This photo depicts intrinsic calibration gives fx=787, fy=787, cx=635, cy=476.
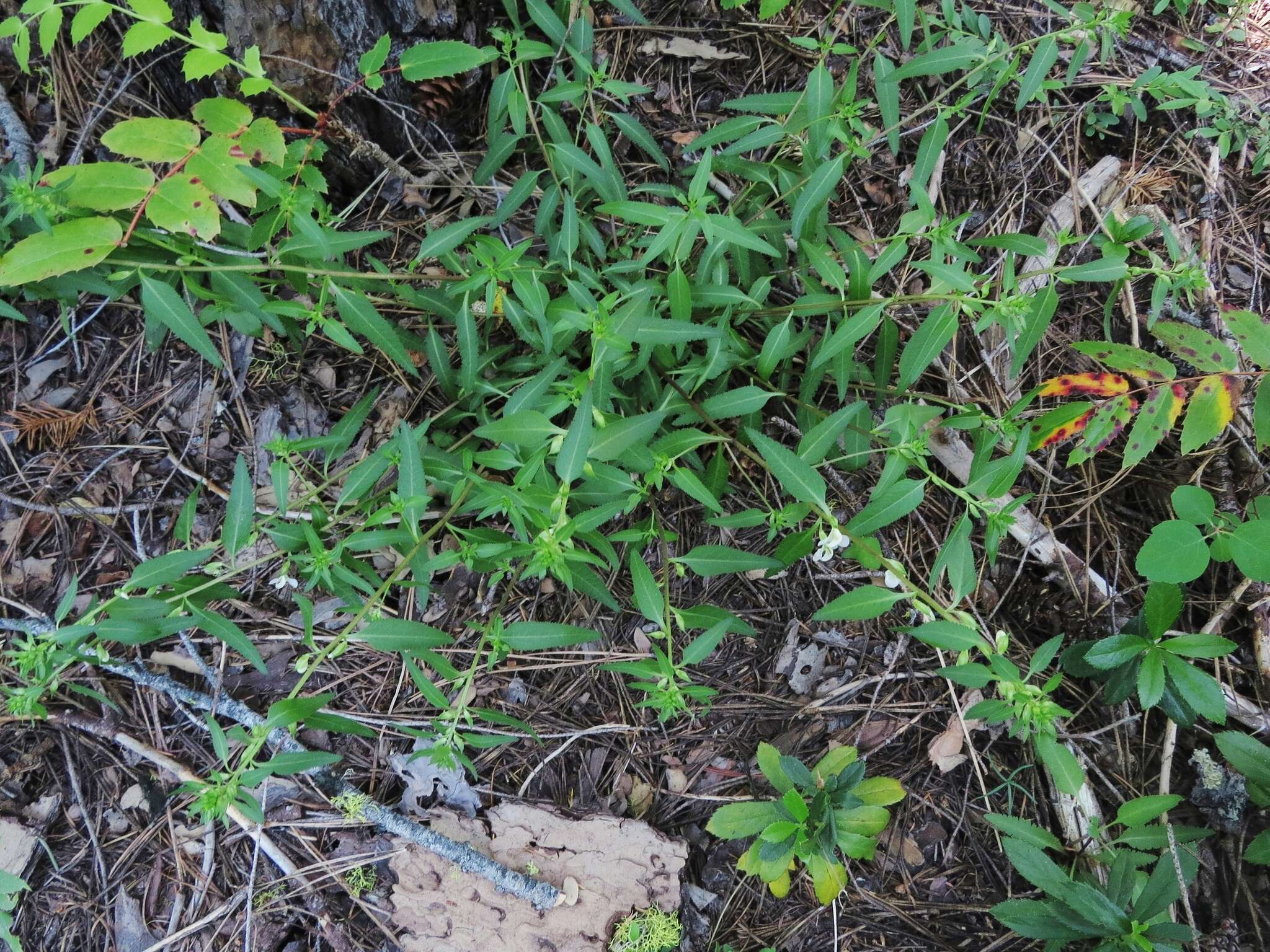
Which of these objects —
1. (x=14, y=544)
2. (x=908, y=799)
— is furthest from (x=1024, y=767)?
(x=14, y=544)

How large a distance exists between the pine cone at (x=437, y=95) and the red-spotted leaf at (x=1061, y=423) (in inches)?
113

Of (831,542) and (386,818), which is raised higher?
(831,542)

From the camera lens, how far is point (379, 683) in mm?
3449

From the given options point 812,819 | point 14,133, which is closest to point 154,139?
point 14,133

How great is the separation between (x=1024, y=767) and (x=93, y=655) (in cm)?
357

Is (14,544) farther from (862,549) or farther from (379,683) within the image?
(862,549)

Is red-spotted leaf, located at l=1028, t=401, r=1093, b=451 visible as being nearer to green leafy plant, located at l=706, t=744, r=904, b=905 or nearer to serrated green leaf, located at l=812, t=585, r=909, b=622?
serrated green leaf, located at l=812, t=585, r=909, b=622

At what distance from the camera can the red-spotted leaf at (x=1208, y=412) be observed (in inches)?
116

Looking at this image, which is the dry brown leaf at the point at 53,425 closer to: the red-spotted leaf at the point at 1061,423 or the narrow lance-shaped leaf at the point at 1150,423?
the red-spotted leaf at the point at 1061,423

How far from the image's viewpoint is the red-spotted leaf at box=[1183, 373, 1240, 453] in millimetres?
2939

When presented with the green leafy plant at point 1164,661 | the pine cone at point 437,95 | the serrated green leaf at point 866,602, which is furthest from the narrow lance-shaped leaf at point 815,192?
the green leafy plant at point 1164,661

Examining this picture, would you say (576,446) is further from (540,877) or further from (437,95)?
(437,95)

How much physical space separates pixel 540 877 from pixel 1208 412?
125 inches

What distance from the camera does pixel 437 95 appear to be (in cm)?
352
